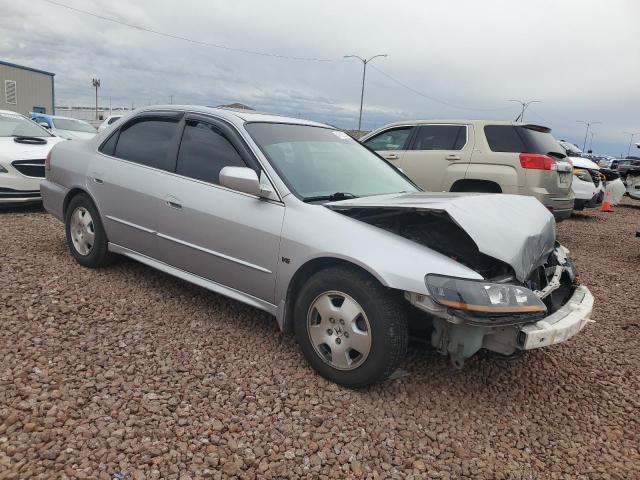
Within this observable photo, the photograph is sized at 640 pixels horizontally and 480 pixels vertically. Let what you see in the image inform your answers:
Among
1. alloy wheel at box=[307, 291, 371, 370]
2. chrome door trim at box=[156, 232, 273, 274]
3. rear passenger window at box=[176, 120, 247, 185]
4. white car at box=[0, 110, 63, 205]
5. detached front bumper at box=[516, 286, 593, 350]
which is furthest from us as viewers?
white car at box=[0, 110, 63, 205]

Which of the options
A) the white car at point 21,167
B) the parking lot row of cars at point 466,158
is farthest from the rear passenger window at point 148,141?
the parking lot row of cars at point 466,158

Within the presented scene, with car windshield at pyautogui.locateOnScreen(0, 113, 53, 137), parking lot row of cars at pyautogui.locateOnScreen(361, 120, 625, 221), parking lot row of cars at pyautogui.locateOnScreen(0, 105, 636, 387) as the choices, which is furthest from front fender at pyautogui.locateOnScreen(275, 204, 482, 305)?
car windshield at pyautogui.locateOnScreen(0, 113, 53, 137)

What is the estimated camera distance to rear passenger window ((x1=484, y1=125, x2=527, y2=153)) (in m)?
6.75

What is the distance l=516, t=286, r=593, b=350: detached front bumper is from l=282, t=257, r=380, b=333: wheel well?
1.00 meters

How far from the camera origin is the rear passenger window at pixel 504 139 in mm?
6754

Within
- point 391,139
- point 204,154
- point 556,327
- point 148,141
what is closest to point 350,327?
point 556,327

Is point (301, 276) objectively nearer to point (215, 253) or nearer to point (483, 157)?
point (215, 253)

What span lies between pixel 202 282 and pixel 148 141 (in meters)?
1.40

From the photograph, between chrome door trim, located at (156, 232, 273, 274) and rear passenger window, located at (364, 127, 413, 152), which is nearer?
chrome door trim, located at (156, 232, 273, 274)

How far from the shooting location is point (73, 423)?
237 centimetres

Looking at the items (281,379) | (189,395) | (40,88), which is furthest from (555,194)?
(40,88)

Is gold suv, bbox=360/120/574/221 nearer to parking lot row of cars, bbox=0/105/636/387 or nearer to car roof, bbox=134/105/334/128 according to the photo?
car roof, bbox=134/105/334/128

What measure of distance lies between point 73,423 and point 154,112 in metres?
2.71

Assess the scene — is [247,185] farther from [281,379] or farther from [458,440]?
[458,440]
